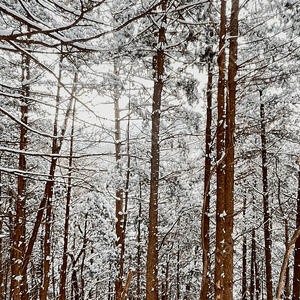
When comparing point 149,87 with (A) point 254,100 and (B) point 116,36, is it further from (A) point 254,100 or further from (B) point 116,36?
(A) point 254,100

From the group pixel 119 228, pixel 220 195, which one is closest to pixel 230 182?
pixel 220 195

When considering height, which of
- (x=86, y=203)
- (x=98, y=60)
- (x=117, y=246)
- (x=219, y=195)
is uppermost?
(x=98, y=60)

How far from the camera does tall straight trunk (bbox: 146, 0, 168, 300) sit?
6.87 meters

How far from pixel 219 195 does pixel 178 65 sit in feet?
13.0

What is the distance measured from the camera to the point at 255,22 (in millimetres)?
5895

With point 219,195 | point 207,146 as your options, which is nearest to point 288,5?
point 219,195

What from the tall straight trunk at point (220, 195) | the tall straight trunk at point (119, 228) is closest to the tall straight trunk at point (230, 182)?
the tall straight trunk at point (220, 195)

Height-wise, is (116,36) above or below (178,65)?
below

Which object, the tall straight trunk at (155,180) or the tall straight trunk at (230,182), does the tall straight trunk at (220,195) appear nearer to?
the tall straight trunk at (230,182)

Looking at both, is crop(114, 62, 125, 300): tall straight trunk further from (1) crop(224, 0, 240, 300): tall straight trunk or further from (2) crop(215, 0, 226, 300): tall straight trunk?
(1) crop(224, 0, 240, 300): tall straight trunk

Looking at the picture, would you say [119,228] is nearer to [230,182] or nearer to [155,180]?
[155,180]

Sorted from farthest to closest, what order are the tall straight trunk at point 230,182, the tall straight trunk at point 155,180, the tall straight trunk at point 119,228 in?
the tall straight trunk at point 119,228
the tall straight trunk at point 155,180
the tall straight trunk at point 230,182

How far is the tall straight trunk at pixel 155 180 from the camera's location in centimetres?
687

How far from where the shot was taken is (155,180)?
7.27m
